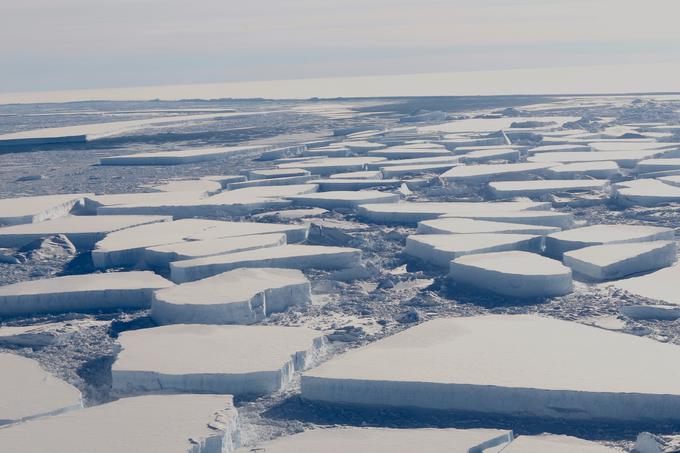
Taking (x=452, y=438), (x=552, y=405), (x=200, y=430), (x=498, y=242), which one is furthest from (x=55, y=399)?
(x=498, y=242)

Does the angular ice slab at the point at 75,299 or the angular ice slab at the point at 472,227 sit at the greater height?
the angular ice slab at the point at 472,227

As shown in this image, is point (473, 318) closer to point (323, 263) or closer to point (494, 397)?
point (494, 397)

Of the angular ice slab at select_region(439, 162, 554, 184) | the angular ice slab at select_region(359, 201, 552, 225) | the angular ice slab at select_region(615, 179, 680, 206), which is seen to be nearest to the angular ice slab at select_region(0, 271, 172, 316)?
the angular ice slab at select_region(359, 201, 552, 225)

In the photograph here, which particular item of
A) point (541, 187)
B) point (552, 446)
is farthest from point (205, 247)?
point (541, 187)

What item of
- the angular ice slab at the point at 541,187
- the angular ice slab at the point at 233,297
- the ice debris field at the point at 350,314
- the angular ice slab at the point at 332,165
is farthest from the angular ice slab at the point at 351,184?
the angular ice slab at the point at 233,297

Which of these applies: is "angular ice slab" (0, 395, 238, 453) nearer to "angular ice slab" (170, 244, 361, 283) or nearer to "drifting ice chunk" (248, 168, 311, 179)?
"angular ice slab" (170, 244, 361, 283)

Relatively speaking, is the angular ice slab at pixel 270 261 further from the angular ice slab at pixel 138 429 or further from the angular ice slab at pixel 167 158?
the angular ice slab at pixel 167 158
